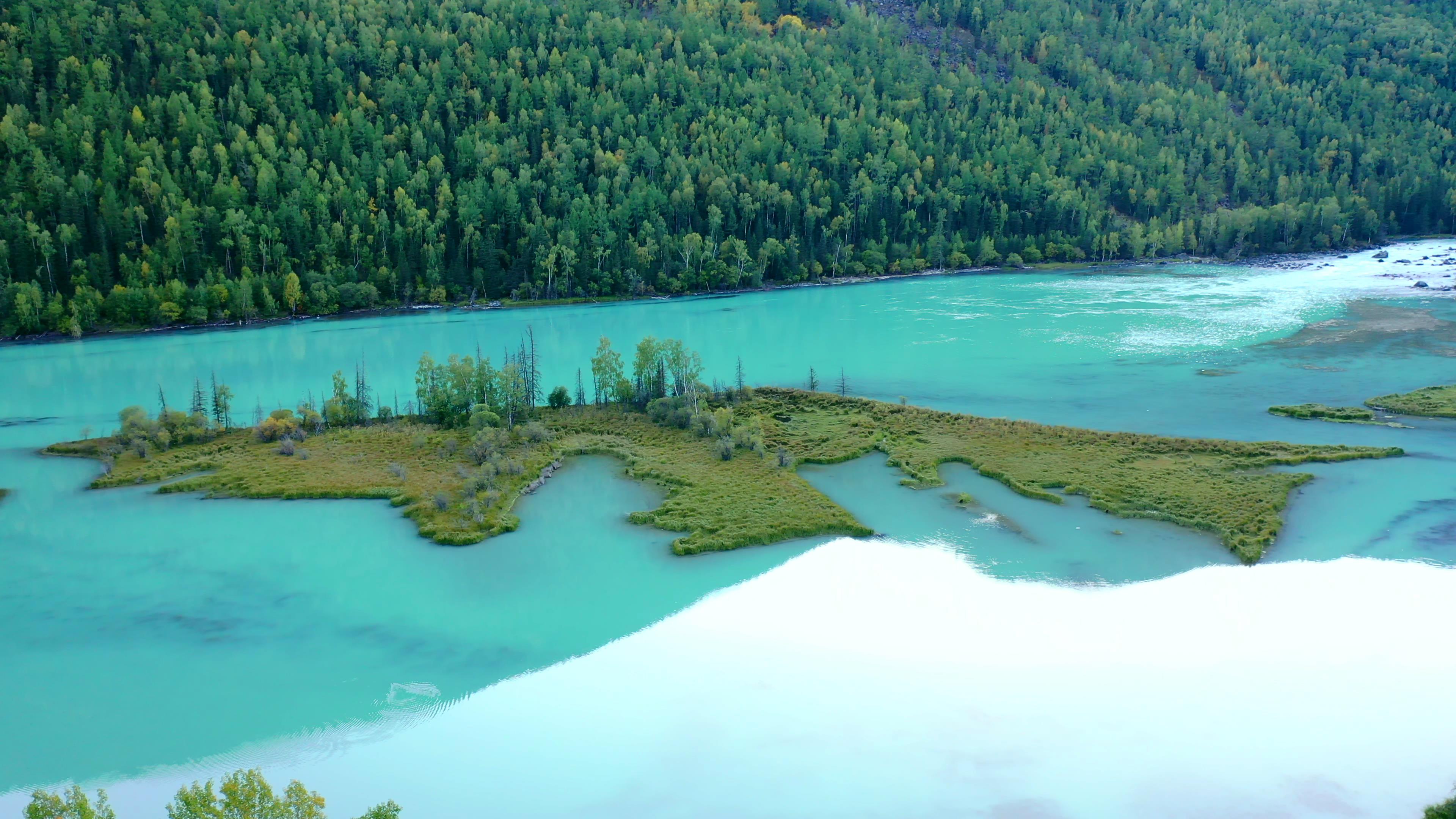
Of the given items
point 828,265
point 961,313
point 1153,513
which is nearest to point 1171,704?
point 1153,513

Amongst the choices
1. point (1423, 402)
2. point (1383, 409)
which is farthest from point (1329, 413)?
point (1423, 402)

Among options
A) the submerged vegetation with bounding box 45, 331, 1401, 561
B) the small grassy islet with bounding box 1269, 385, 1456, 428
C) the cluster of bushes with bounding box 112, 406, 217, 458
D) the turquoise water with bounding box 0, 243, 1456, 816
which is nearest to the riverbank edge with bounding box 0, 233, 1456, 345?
the turquoise water with bounding box 0, 243, 1456, 816

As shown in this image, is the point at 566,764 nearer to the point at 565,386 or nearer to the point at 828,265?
the point at 565,386

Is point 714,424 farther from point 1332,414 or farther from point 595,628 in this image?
point 1332,414

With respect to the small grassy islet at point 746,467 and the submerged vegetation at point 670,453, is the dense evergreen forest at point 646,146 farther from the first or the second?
the small grassy islet at point 746,467

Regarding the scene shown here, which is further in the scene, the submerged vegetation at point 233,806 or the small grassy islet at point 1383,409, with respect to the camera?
the small grassy islet at point 1383,409

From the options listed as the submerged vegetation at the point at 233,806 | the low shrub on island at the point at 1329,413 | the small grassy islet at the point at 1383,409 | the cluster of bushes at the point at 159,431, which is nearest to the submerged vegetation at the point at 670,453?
the cluster of bushes at the point at 159,431
